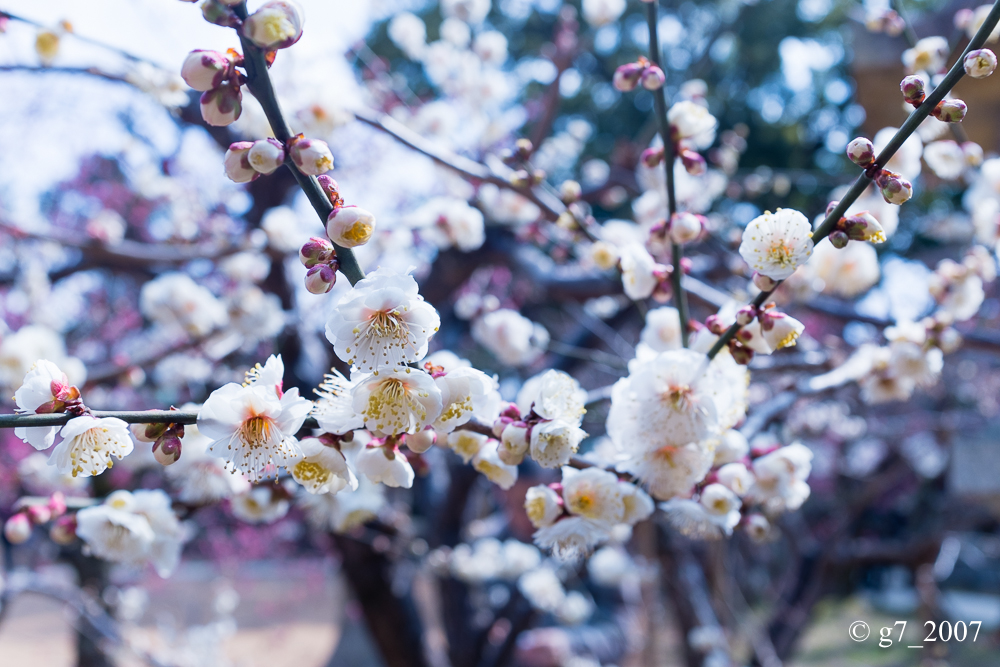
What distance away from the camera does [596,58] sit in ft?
27.6

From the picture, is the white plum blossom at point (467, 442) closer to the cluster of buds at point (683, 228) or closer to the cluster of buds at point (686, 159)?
the cluster of buds at point (683, 228)

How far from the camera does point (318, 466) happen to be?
68 centimetres

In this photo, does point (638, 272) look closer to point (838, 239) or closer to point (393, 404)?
point (838, 239)

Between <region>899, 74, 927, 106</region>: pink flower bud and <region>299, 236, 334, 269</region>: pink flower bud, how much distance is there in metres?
0.60

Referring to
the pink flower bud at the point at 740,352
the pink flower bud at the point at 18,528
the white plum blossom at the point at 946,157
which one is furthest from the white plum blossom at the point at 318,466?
the white plum blossom at the point at 946,157

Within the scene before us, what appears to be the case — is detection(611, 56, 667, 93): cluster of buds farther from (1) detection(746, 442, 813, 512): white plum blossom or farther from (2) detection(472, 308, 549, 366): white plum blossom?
(2) detection(472, 308, 549, 366): white plum blossom

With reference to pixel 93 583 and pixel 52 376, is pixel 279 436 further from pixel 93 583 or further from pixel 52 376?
pixel 93 583

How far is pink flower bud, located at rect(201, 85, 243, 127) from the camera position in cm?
57

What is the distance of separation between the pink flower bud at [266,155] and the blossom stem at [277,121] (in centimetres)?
1

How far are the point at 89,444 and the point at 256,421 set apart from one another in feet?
0.51

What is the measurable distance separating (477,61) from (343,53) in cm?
Result: 70

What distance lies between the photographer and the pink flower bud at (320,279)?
1.87 ft

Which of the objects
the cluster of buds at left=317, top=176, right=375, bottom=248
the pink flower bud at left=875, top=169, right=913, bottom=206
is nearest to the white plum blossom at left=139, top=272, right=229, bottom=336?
the cluster of buds at left=317, top=176, right=375, bottom=248

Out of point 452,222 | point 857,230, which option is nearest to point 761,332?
point 857,230
